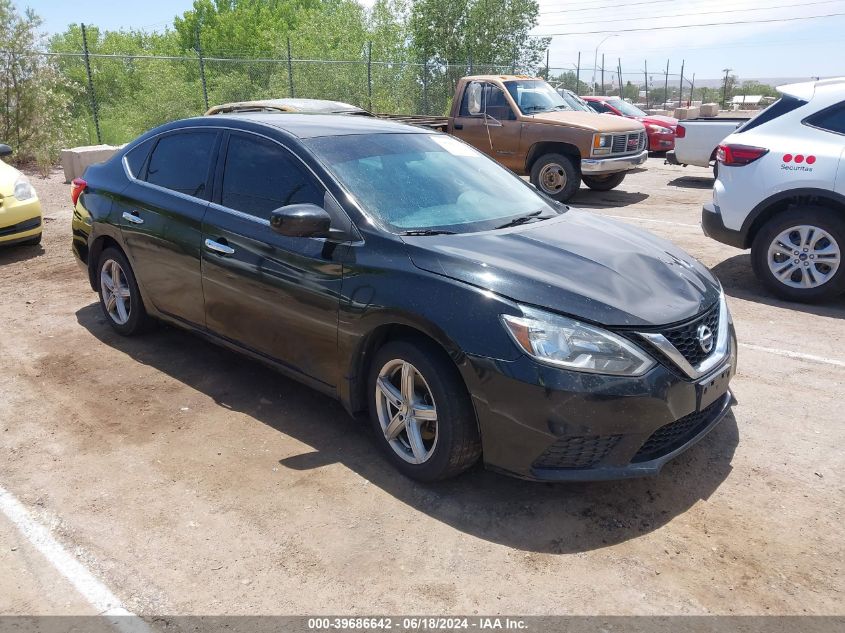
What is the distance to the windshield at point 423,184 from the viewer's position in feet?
12.7

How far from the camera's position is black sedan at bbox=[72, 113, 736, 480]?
10.2 feet

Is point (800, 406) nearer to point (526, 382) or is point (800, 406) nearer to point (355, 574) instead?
point (526, 382)

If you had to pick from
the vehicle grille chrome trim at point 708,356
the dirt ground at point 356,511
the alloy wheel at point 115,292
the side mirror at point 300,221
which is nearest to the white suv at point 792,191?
the dirt ground at point 356,511

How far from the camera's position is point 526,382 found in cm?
306

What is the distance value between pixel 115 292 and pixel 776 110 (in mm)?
5963

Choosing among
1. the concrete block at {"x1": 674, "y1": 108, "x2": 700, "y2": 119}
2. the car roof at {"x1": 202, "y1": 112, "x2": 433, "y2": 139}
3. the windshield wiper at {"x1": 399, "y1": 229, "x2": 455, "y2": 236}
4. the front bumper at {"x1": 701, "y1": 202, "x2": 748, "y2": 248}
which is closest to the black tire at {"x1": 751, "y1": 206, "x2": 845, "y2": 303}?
the front bumper at {"x1": 701, "y1": 202, "x2": 748, "y2": 248}

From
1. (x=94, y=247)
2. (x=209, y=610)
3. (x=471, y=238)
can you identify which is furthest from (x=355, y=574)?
(x=94, y=247)

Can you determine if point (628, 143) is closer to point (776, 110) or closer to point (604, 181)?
point (604, 181)

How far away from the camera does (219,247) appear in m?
4.36

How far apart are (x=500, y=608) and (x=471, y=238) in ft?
5.85

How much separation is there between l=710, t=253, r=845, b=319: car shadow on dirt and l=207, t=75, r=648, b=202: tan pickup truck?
4.43 m

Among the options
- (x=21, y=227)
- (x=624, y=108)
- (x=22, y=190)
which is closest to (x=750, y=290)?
(x=21, y=227)

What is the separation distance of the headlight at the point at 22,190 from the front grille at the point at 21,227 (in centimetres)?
27

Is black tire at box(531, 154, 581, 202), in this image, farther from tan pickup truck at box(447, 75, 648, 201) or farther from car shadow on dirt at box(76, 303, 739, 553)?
car shadow on dirt at box(76, 303, 739, 553)
